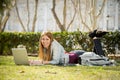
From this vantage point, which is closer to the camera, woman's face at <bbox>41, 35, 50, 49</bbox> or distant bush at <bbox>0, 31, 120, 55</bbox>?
woman's face at <bbox>41, 35, 50, 49</bbox>

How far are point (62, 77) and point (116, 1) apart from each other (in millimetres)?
17923

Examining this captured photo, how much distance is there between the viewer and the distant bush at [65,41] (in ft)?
50.4

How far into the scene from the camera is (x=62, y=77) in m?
6.74

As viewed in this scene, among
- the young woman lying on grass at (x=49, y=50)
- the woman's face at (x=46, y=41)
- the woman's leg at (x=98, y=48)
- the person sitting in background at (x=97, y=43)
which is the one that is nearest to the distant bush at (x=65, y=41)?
the person sitting in background at (x=97, y=43)

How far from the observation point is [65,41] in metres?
16.2

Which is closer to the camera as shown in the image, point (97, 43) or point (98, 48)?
point (98, 48)

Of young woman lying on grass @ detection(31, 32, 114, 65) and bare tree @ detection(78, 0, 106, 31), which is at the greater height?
bare tree @ detection(78, 0, 106, 31)

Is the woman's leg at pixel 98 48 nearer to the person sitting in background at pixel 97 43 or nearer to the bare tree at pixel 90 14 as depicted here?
the person sitting in background at pixel 97 43

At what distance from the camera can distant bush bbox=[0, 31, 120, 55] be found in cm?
1536

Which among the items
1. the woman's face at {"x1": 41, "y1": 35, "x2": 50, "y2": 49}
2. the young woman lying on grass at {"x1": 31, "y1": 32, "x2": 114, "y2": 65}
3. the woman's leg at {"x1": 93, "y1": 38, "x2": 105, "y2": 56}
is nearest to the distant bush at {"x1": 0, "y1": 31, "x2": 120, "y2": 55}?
the woman's leg at {"x1": 93, "y1": 38, "x2": 105, "y2": 56}

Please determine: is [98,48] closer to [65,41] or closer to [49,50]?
[49,50]

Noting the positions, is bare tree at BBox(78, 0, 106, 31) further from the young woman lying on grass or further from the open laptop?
the open laptop

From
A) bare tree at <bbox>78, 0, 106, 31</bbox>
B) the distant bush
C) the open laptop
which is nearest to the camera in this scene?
the open laptop

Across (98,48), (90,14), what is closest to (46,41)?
(98,48)
